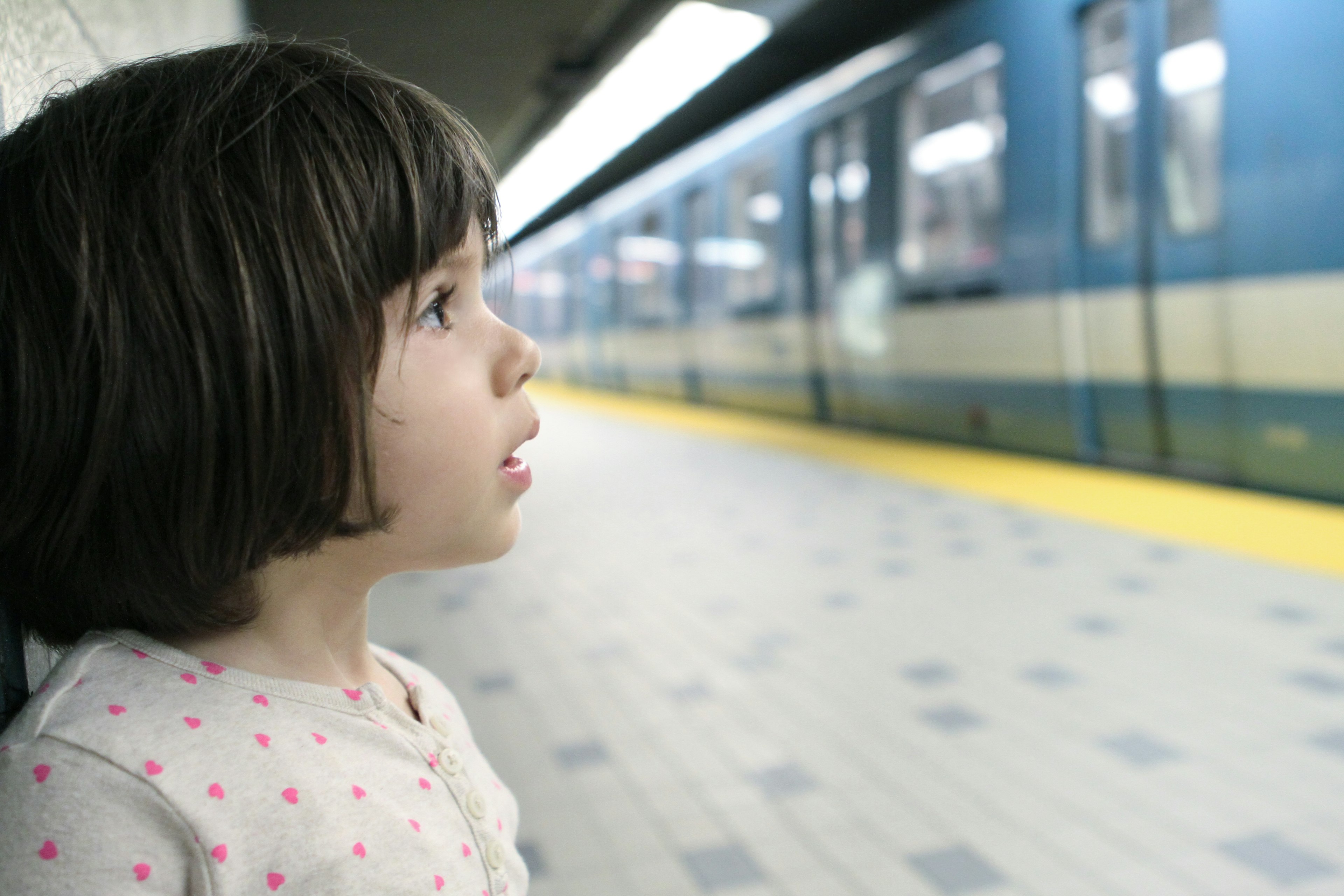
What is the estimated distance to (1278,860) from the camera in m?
1.89

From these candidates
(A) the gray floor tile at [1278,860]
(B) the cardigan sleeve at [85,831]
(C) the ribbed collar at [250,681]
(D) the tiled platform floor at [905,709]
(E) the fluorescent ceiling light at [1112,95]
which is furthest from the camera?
(E) the fluorescent ceiling light at [1112,95]

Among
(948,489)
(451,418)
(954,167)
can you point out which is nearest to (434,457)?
(451,418)

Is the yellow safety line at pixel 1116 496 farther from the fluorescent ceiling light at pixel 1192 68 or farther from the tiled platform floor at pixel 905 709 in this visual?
the fluorescent ceiling light at pixel 1192 68

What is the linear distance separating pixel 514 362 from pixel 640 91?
13.8ft

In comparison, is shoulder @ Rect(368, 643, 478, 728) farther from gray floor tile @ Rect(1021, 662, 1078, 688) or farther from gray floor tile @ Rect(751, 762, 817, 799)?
gray floor tile @ Rect(1021, 662, 1078, 688)

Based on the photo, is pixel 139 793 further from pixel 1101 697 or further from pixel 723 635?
pixel 723 635

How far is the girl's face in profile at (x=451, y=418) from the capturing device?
1.99ft

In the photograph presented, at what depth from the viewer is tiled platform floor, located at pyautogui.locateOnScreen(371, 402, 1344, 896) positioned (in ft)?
6.44

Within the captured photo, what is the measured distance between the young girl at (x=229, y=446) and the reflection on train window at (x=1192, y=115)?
4509 mm

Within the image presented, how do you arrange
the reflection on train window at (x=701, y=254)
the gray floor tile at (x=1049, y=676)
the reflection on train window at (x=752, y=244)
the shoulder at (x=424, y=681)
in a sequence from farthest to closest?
the reflection on train window at (x=701, y=254) < the reflection on train window at (x=752, y=244) < the gray floor tile at (x=1049, y=676) < the shoulder at (x=424, y=681)

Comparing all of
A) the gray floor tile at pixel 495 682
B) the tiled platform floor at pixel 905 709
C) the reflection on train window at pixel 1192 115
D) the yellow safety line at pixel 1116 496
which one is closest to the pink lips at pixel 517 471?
the tiled platform floor at pixel 905 709

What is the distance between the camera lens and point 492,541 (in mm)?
693

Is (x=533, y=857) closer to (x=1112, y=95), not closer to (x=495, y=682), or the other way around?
(x=495, y=682)

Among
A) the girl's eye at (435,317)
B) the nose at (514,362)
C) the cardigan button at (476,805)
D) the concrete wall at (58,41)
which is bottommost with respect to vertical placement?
the cardigan button at (476,805)
